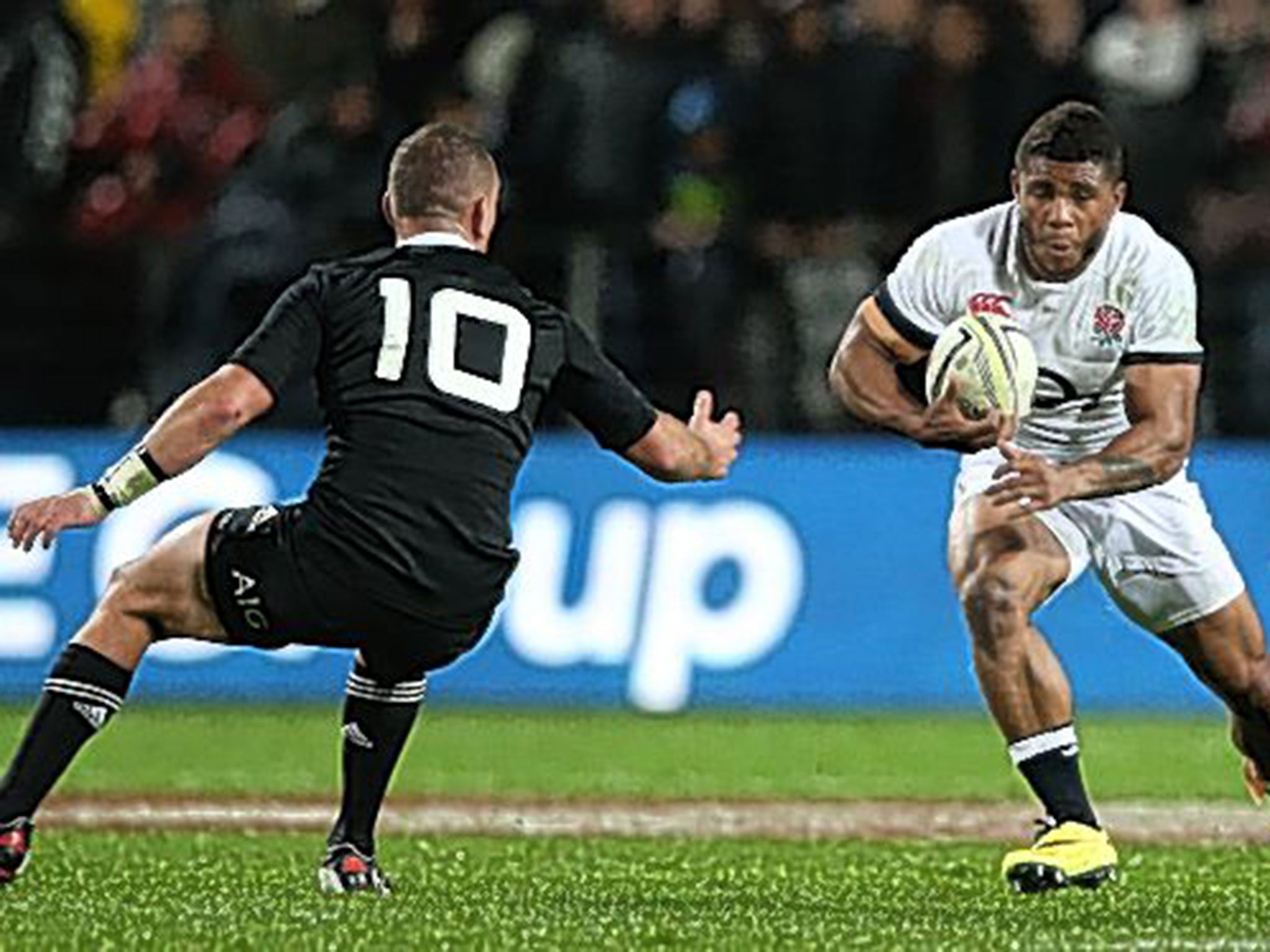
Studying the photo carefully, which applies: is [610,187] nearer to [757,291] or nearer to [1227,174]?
[757,291]

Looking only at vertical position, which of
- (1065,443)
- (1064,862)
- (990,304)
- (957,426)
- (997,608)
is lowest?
(1064,862)

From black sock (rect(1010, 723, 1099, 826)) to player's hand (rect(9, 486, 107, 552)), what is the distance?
2.82 meters

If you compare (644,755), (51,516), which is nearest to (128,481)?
(51,516)

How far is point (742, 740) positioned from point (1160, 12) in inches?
187

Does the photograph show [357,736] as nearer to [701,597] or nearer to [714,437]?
[714,437]

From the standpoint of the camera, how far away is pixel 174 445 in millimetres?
8508

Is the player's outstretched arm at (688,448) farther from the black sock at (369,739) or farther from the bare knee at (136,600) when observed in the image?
the bare knee at (136,600)

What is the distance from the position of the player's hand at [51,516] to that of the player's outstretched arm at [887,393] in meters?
2.42

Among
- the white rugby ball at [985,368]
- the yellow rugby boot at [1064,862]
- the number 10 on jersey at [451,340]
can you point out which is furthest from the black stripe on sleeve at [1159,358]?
the number 10 on jersey at [451,340]

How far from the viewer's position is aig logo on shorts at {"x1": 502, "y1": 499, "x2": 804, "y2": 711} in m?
16.0

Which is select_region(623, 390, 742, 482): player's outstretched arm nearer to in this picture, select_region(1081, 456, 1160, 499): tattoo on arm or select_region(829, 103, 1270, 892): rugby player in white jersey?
select_region(829, 103, 1270, 892): rugby player in white jersey

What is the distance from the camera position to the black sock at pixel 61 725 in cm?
876

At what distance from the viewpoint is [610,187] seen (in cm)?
1695

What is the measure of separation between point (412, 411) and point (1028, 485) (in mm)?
1695
